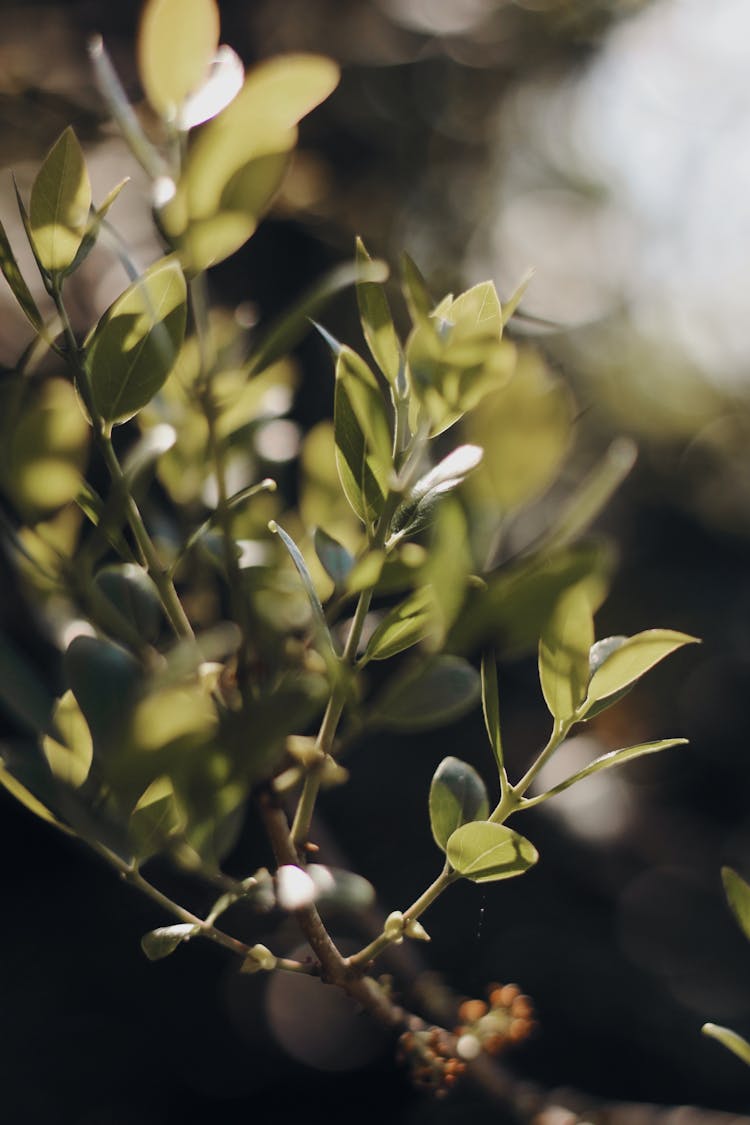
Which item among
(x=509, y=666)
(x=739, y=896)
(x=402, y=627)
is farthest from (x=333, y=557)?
(x=509, y=666)

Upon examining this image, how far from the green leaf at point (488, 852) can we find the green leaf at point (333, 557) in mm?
77

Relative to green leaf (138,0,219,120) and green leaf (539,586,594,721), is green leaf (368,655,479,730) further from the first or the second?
green leaf (138,0,219,120)

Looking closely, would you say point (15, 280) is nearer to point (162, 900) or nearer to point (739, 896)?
point (162, 900)

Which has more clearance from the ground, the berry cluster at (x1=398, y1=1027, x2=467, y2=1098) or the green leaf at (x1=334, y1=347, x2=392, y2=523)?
the green leaf at (x1=334, y1=347, x2=392, y2=523)

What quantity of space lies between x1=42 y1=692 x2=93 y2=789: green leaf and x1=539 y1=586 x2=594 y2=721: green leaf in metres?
0.11

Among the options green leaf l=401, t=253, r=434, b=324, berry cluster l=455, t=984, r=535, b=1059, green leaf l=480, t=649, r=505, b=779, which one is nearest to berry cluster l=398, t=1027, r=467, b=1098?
berry cluster l=455, t=984, r=535, b=1059

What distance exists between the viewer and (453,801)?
0.23m

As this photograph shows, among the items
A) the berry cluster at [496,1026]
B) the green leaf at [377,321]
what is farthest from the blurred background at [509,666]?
the green leaf at [377,321]

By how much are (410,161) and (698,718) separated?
2.63ft

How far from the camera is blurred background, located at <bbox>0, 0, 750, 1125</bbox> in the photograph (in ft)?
2.42

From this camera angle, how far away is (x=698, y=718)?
0.97m

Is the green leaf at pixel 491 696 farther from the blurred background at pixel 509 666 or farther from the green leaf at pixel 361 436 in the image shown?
the blurred background at pixel 509 666

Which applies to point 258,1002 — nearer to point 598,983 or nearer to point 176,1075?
point 176,1075

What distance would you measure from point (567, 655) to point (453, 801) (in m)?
0.06
